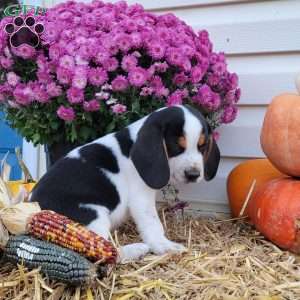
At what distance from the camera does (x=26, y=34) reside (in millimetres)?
3406

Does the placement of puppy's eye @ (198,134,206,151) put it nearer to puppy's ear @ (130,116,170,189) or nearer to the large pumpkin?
puppy's ear @ (130,116,170,189)

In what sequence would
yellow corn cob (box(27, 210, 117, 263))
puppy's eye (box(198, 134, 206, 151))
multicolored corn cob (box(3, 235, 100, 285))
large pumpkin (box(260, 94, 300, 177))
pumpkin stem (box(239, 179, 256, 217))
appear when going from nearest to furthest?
multicolored corn cob (box(3, 235, 100, 285)), yellow corn cob (box(27, 210, 117, 263)), puppy's eye (box(198, 134, 206, 151)), large pumpkin (box(260, 94, 300, 177)), pumpkin stem (box(239, 179, 256, 217))

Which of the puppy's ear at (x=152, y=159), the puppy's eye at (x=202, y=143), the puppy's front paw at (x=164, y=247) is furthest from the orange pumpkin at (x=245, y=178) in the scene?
the puppy's ear at (x=152, y=159)

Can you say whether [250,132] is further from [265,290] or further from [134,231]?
[265,290]

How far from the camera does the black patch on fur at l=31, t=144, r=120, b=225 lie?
2.58m

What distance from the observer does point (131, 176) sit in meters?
2.82

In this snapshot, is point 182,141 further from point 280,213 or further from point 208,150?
point 280,213

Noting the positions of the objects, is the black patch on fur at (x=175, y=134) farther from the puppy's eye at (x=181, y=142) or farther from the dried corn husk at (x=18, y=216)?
the dried corn husk at (x=18, y=216)

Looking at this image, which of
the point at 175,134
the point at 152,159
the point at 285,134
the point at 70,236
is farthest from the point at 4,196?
the point at 285,134

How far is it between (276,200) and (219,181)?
4.01ft

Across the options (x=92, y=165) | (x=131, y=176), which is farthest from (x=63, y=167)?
(x=131, y=176)

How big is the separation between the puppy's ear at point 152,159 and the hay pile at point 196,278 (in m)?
0.40

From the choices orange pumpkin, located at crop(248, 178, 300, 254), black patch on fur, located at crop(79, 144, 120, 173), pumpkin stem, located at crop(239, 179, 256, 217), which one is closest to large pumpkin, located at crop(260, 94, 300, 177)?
orange pumpkin, located at crop(248, 178, 300, 254)

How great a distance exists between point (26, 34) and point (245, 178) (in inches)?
72.8
